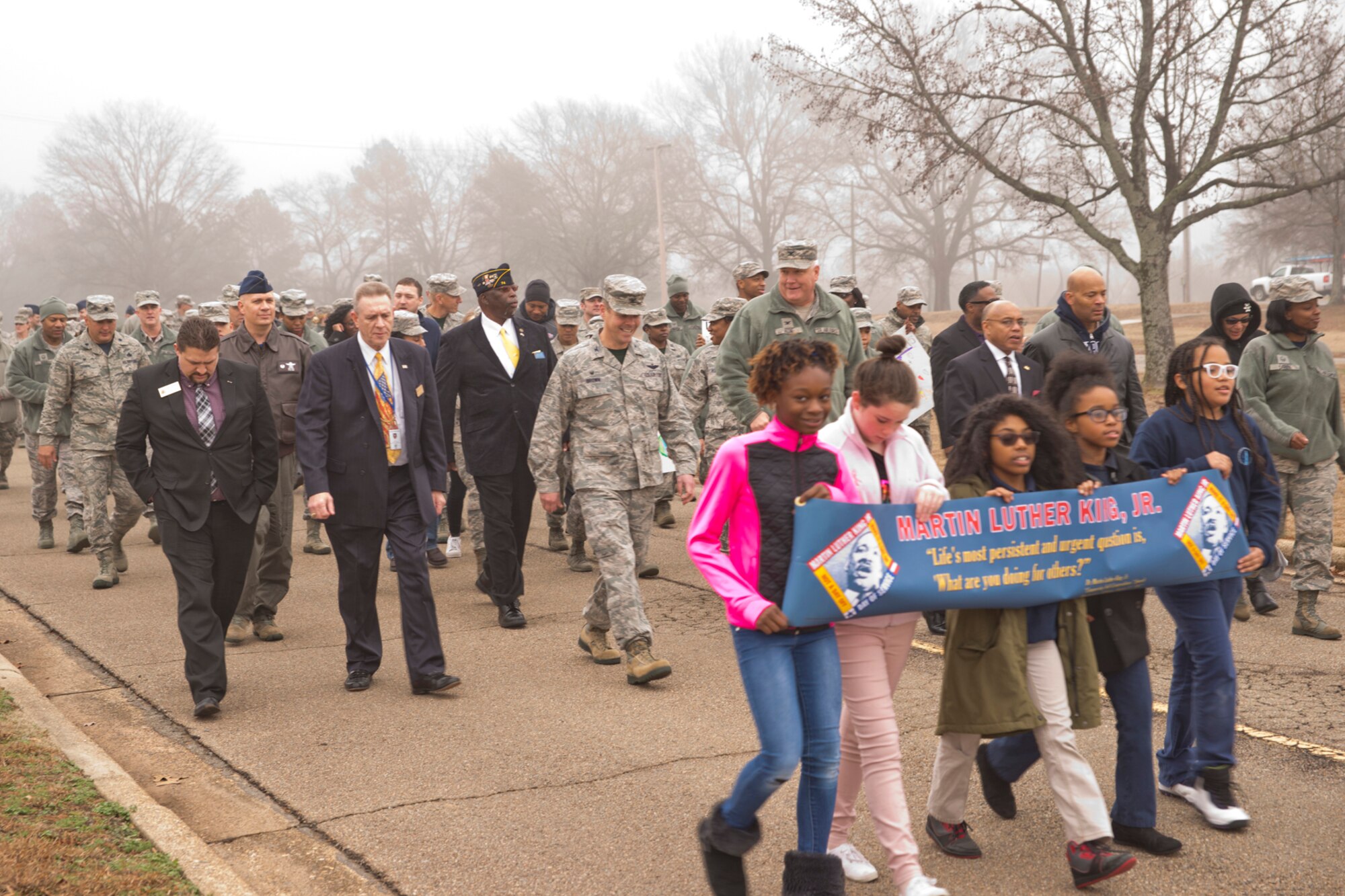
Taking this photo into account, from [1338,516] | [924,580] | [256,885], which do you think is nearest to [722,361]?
[924,580]

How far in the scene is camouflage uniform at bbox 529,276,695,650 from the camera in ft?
23.7

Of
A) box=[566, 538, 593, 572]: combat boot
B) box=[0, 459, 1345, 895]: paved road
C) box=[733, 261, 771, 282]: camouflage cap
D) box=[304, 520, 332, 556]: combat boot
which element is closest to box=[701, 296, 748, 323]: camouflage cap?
box=[733, 261, 771, 282]: camouflage cap

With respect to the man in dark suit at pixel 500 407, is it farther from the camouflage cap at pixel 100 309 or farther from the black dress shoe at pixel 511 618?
the camouflage cap at pixel 100 309

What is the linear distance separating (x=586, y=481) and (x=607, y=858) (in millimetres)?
2931

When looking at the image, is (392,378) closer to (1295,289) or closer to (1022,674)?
(1022,674)

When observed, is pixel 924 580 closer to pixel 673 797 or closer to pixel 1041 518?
pixel 1041 518

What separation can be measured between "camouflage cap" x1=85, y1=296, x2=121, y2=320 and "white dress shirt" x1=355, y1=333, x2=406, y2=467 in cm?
489

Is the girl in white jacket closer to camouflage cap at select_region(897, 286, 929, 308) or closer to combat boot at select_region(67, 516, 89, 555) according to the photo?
camouflage cap at select_region(897, 286, 929, 308)

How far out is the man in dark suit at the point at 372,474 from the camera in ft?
22.6

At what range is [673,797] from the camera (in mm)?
5227

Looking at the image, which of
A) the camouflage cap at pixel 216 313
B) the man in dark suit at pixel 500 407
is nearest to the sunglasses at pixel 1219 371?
the man in dark suit at pixel 500 407

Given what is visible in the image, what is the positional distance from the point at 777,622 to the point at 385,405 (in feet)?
12.4

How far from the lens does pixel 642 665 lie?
6922 millimetres

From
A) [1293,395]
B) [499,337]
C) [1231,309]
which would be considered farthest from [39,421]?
[1293,395]
